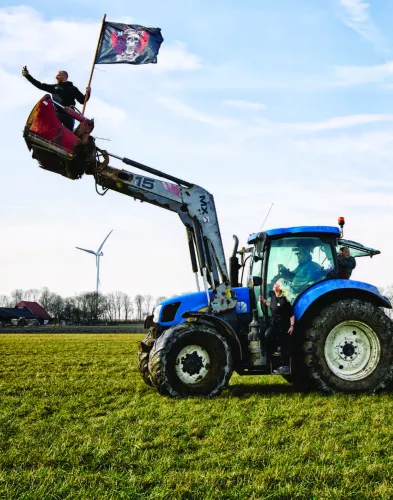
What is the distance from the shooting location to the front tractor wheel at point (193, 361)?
27.4 feet

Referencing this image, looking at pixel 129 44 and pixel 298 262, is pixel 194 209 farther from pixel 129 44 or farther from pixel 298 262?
pixel 129 44

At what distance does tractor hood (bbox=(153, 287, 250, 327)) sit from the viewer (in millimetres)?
9281

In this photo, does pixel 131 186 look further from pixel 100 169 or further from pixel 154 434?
pixel 154 434

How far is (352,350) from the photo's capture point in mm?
8781

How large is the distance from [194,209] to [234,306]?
1.79 m

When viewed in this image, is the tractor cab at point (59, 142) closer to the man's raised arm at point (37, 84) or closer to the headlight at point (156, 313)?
the man's raised arm at point (37, 84)

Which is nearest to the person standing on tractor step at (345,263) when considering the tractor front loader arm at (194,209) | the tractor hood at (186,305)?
the tractor hood at (186,305)

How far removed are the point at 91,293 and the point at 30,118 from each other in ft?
448

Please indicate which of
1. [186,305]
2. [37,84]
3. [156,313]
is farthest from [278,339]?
[37,84]

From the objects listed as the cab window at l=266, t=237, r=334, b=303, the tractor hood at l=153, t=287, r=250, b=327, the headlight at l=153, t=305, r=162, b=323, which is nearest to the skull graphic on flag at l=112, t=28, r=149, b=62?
the cab window at l=266, t=237, r=334, b=303

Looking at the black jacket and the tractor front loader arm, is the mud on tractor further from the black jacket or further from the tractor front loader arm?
the black jacket

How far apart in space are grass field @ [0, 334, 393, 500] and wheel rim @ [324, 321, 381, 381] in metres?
0.55

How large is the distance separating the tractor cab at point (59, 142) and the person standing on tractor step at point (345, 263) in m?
4.27

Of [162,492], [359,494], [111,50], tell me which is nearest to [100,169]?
[111,50]
